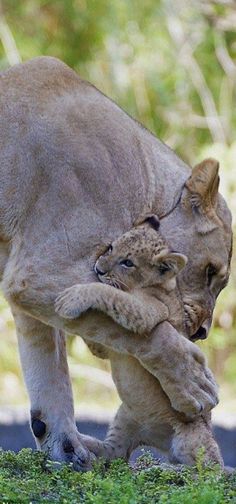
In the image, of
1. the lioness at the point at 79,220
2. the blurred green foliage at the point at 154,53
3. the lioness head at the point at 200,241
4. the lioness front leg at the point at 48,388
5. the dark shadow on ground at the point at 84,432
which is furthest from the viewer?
the blurred green foliage at the point at 154,53

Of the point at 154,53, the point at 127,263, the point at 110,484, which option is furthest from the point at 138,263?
the point at 154,53

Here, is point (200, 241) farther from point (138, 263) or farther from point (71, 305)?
point (71, 305)

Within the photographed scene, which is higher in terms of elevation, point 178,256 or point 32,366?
point 178,256

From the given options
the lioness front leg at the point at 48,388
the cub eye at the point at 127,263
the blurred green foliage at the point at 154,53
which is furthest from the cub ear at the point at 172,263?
the blurred green foliage at the point at 154,53

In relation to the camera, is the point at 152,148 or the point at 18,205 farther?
the point at 152,148

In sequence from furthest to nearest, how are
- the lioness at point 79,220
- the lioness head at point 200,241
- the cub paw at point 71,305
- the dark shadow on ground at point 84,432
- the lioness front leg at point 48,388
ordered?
the dark shadow on ground at point 84,432, the lioness front leg at point 48,388, the lioness head at point 200,241, the lioness at point 79,220, the cub paw at point 71,305

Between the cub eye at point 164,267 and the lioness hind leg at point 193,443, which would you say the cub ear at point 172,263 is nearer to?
the cub eye at point 164,267

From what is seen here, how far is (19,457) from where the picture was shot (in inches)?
214

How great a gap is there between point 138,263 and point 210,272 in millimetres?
390

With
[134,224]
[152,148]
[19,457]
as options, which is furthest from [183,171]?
[19,457]

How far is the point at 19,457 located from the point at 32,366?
1.85ft

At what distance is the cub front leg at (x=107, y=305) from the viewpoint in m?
5.16

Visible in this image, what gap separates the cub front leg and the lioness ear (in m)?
0.58

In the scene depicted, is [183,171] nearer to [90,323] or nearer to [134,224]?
[134,224]
